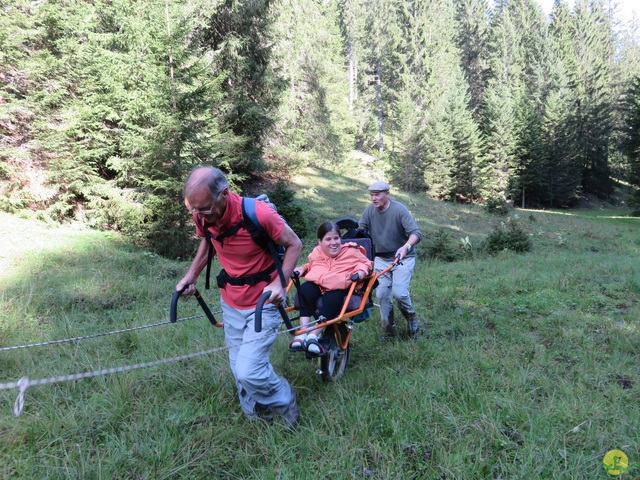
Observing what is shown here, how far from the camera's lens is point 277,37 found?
15969 millimetres

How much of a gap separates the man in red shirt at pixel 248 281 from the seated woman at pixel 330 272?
1.98ft

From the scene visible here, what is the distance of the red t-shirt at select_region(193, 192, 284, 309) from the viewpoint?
297 cm

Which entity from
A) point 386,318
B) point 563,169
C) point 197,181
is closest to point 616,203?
point 563,169

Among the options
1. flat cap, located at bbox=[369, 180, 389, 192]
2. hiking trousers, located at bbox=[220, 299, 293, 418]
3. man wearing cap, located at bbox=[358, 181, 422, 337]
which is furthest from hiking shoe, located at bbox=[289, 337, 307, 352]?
flat cap, located at bbox=[369, 180, 389, 192]

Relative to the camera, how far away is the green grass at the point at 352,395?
269cm

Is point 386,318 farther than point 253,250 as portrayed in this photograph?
Yes

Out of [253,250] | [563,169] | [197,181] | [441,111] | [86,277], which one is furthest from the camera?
[563,169]

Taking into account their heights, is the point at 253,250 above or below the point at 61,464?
above

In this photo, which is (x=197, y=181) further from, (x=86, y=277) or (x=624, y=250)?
(x=624, y=250)

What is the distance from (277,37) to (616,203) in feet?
145

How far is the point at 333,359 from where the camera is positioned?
4078mm

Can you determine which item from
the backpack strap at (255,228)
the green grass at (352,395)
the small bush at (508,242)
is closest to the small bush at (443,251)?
the small bush at (508,242)

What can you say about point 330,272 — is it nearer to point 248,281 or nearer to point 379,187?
point 248,281

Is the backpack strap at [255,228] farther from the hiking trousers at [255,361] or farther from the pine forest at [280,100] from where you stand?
the pine forest at [280,100]
